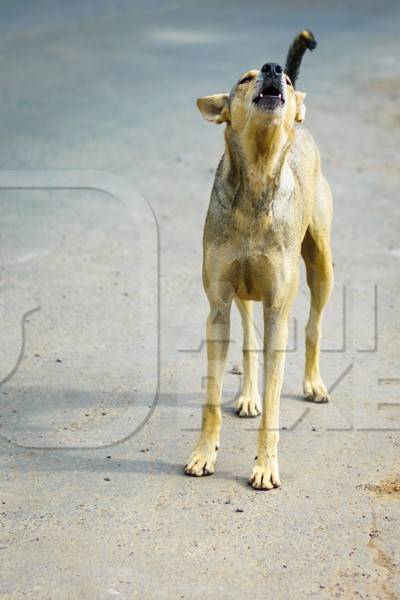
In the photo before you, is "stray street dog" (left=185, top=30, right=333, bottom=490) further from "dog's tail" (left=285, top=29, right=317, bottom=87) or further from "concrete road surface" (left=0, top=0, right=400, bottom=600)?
"dog's tail" (left=285, top=29, right=317, bottom=87)

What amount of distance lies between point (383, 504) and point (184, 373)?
208 centimetres

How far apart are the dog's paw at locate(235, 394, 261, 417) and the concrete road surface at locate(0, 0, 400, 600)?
8cm

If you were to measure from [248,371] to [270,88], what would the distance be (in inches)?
80.0

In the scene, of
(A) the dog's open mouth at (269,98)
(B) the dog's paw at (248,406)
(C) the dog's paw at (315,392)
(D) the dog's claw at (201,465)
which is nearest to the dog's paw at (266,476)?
(D) the dog's claw at (201,465)

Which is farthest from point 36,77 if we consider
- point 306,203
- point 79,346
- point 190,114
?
point 306,203

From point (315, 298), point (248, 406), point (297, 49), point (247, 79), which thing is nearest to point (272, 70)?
point (247, 79)

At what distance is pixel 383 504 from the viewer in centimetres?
Result: 579

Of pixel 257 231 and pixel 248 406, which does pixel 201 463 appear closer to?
pixel 248 406

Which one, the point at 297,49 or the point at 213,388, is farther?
the point at 297,49

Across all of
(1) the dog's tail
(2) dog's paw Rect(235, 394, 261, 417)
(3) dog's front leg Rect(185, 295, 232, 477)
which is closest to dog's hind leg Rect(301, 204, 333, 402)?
(2) dog's paw Rect(235, 394, 261, 417)

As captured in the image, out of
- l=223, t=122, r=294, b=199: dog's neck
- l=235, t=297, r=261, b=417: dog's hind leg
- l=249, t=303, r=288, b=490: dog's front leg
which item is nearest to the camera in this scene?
l=223, t=122, r=294, b=199: dog's neck

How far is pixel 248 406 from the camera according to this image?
691 centimetres

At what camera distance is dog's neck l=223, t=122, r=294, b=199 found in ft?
18.6

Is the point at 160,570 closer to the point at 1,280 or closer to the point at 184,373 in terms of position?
the point at 184,373
